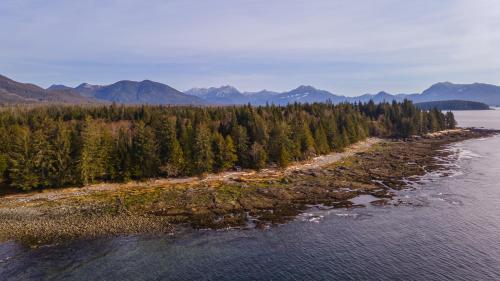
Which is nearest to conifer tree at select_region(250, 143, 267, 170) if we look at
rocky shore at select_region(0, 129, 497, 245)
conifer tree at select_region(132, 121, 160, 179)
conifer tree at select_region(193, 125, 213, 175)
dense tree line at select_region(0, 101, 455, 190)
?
dense tree line at select_region(0, 101, 455, 190)

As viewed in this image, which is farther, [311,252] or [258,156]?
[258,156]

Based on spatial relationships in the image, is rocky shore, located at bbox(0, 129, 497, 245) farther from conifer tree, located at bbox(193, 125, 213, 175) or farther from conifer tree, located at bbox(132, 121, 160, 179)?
conifer tree, located at bbox(193, 125, 213, 175)

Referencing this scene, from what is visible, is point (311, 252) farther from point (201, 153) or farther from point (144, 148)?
point (144, 148)

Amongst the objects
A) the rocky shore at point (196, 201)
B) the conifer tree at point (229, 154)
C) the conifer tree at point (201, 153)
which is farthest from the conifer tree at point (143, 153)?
the conifer tree at point (229, 154)

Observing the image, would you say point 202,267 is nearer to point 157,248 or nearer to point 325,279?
point 157,248

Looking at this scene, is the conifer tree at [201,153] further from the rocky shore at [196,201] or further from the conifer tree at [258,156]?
the conifer tree at [258,156]

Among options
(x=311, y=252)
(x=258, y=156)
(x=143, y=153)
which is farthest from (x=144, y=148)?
(x=311, y=252)
